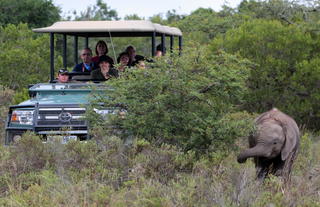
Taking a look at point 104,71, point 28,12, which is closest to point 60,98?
point 104,71

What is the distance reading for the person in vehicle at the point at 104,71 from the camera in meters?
10.4

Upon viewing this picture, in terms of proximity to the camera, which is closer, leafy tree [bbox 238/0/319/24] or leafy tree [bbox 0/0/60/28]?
leafy tree [bbox 238/0/319/24]

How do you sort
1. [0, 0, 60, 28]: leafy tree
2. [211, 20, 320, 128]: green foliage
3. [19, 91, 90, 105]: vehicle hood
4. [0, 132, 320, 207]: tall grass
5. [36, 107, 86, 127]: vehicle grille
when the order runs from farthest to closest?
[0, 0, 60, 28]: leafy tree < [211, 20, 320, 128]: green foliage < [19, 91, 90, 105]: vehicle hood < [36, 107, 86, 127]: vehicle grille < [0, 132, 320, 207]: tall grass

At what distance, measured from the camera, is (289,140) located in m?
7.75

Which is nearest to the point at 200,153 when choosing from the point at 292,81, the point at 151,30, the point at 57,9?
the point at 151,30

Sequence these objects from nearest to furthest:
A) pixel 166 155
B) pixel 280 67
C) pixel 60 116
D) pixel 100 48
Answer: pixel 166 155 → pixel 60 116 → pixel 100 48 → pixel 280 67

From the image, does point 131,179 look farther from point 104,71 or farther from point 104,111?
point 104,71

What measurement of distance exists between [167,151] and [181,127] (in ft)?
1.24

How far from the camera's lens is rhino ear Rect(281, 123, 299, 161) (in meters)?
7.66

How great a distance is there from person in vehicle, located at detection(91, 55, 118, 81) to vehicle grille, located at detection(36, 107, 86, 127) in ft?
5.37

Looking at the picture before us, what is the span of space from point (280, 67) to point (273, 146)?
6.57m

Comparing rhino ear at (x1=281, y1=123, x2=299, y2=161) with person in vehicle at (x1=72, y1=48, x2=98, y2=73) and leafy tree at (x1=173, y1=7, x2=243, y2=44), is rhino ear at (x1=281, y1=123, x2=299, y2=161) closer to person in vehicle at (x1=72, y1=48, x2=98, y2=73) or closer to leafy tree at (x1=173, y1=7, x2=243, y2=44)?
person in vehicle at (x1=72, y1=48, x2=98, y2=73)

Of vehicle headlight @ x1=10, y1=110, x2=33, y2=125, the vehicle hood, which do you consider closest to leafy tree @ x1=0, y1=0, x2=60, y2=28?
the vehicle hood

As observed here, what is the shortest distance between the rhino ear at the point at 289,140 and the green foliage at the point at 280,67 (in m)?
6.02
